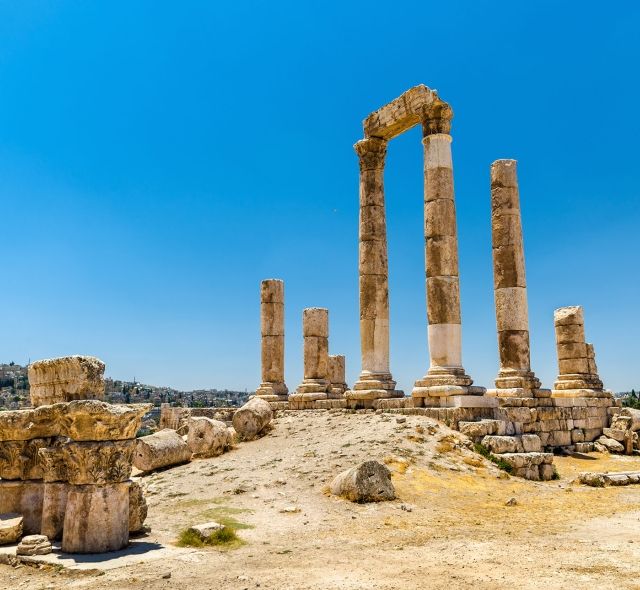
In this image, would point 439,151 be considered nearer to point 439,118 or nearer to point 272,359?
point 439,118

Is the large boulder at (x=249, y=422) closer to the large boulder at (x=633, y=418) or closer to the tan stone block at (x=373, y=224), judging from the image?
the tan stone block at (x=373, y=224)

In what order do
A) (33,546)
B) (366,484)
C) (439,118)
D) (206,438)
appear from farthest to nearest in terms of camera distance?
Result: (439,118) → (206,438) → (366,484) → (33,546)

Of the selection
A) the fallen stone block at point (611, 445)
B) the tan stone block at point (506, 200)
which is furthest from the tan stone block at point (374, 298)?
the fallen stone block at point (611, 445)

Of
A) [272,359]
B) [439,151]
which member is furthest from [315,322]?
[439,151]

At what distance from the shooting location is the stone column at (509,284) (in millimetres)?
20938

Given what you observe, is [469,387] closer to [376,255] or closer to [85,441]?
[376,255]

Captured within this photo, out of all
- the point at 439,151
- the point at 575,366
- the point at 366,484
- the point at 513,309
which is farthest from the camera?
the point at 575,366

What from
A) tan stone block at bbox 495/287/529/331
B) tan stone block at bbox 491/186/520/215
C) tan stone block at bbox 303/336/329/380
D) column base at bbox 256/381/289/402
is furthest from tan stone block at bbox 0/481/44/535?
column base at bbox 256/381/289/402

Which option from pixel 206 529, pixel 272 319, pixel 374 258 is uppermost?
pixel 374 258

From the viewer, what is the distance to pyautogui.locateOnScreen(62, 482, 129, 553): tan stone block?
28.4 ft

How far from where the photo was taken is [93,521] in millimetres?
8703

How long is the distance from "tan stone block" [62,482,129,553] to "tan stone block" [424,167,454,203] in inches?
559

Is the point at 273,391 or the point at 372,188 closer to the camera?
the point at 372,188

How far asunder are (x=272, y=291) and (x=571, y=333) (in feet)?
39.1
